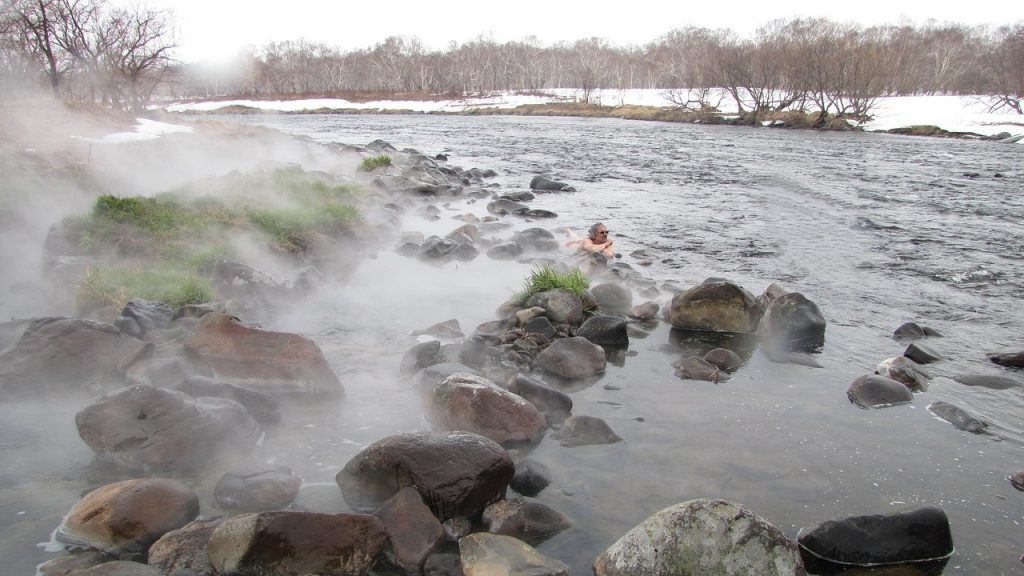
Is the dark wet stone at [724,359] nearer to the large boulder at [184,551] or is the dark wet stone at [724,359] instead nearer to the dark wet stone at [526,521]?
A: the dark wet stone at [526,521]

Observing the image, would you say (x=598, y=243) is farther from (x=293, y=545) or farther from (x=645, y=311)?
(x=293, y=545)

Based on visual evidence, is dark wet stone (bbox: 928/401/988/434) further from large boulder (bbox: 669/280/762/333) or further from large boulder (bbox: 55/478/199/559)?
large boulder (bbox: 55/478/199/559)

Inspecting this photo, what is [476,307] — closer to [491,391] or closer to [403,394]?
[403,394]

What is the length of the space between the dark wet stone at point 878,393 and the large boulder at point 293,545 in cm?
462

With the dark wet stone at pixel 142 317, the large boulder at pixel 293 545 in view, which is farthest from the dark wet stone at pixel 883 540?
the dark wet stone at pixel 142 317

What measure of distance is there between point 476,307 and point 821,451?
189 inches

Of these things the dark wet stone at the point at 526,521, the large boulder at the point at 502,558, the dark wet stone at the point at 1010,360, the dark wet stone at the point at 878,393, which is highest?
the dark wet stone at the point at 1010,360

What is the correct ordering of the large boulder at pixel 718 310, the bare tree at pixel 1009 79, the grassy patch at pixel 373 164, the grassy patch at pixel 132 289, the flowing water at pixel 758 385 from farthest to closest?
the bare tree at pixel 1009 79 < the grassy patch at pixel 373 164 < the large boulder at pixel 718 310 < the grassy patch at pixel 132 289 < the flowing water at pixel 758 385

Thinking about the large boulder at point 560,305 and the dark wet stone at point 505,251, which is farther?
the dark wet stone at point 505,251

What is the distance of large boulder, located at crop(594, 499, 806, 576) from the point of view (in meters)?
3.41

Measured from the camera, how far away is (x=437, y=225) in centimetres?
1416

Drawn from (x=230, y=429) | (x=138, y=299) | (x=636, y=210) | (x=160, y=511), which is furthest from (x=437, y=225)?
(x=160, y=511)

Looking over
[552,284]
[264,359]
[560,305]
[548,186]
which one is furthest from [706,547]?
[548,186]

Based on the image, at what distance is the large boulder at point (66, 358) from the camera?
5.75 m
